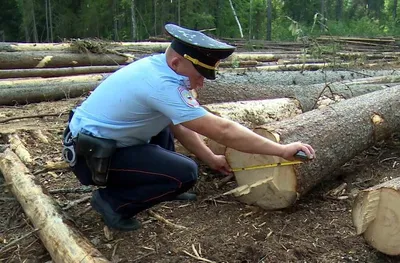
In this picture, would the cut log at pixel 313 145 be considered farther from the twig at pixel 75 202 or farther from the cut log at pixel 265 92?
the twig at pixel 75 202

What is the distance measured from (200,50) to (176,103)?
1.04 ft

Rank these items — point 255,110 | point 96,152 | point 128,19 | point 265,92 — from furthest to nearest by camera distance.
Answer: point 128,19 < point 265,92 < point 255,110 < point 96,152

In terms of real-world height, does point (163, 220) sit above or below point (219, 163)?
below

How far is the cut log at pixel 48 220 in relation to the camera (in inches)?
107

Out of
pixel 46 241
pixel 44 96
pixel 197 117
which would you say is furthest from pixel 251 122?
pixel 44 96

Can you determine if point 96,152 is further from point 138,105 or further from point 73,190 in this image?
point 73,190

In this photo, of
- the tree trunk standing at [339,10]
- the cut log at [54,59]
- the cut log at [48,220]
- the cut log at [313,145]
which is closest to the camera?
the cut log at [48,220]

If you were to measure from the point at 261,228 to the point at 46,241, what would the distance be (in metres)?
1.32

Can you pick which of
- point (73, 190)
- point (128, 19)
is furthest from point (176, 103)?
point (128, 19)

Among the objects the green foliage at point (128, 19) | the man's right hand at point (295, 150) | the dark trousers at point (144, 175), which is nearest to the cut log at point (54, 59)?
the dark trousers at point (144, 175)

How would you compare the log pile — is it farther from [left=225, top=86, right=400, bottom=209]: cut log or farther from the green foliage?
the green foliage

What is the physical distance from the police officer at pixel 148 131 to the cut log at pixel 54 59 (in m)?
5.56

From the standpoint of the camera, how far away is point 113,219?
3156 millimetres

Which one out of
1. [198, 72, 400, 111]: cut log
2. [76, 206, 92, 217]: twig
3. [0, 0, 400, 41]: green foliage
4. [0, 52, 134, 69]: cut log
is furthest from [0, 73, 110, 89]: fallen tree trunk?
[0, 0, 400, 41]: green foliage
